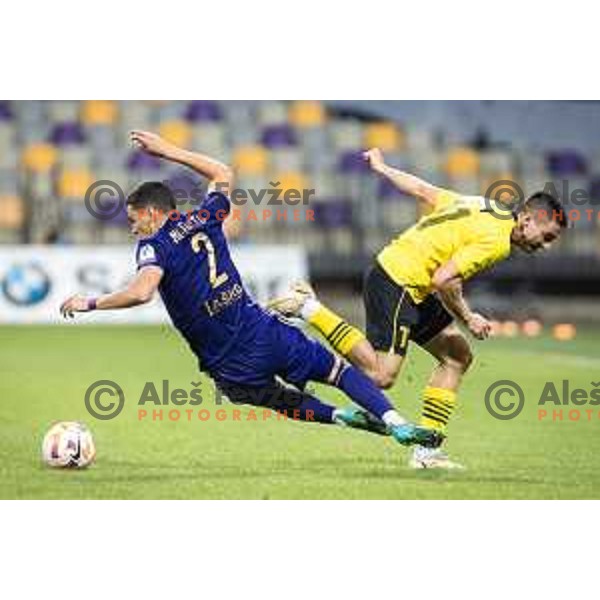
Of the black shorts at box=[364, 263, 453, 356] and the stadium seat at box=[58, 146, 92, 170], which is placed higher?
the stadium seat at box=[58, 146, 92, 170]

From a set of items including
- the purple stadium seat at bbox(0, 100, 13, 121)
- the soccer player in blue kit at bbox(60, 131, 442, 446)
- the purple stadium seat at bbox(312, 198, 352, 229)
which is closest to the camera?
the soccer player in blue kit at bbox(60, 131, 442, 446)

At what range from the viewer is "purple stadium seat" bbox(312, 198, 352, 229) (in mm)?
13039

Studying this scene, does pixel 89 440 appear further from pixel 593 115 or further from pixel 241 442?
pixel 593 115

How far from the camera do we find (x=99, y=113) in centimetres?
1291

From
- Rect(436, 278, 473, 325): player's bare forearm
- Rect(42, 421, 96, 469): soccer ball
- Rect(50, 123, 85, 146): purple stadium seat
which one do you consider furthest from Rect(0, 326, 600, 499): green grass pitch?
Rect(50, 123, 85, 146): purple stadium seat

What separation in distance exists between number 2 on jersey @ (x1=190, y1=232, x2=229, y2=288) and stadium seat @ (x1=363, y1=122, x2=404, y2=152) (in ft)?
19.4

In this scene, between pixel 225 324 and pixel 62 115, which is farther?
pixel 62 115

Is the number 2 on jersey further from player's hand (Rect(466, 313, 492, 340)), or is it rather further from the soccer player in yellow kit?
player's hand (Rect(466, 313, 492, 340))

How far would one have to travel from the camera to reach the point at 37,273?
12.1m

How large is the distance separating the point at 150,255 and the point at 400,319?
1.23 m

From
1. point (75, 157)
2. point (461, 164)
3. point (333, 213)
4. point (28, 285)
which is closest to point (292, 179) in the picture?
point (333, 213)

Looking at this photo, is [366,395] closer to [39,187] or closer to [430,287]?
[430,287]

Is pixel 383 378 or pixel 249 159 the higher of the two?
pixel 249 159
